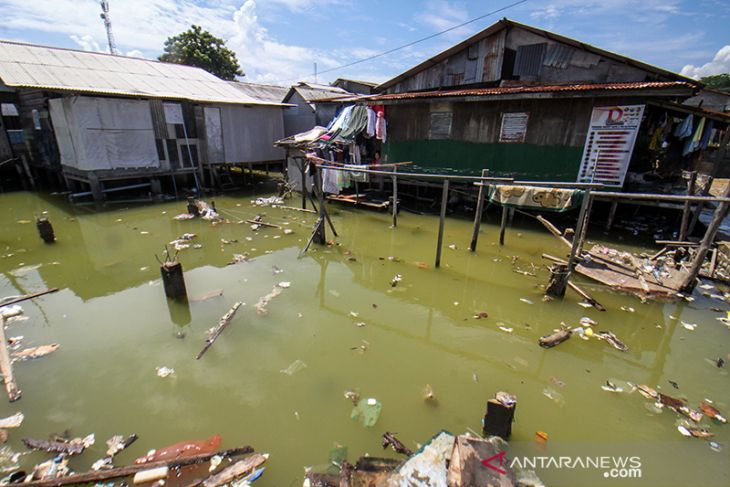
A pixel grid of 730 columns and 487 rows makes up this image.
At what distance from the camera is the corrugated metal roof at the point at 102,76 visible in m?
10.3

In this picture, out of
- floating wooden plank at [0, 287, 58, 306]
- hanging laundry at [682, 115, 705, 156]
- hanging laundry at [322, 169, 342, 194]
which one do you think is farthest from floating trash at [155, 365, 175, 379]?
hanging laundry at [682, 115, 705, 156]

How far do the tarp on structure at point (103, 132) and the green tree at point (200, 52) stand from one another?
19.9 meters

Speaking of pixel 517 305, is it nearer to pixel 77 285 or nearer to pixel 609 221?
pixel 609 221

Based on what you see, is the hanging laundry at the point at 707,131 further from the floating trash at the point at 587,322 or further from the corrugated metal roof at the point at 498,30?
the floating trash at the point at 587,322

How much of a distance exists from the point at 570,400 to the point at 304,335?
334 cm

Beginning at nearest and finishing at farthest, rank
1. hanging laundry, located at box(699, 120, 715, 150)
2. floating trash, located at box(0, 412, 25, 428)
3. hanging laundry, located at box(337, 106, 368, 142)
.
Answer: floating trash, located at box(0, 412, 25, 428) < hanging laundry, located at box(699, 120, 715, 150) < hanging laundry, located at box(337, 106, 368, 142)

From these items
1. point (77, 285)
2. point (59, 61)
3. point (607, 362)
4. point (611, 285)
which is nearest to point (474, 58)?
point (611, 285)

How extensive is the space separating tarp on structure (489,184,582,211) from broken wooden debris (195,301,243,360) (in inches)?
231

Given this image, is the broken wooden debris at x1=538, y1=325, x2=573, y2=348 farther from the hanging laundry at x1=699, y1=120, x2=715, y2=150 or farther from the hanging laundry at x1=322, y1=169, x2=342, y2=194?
the hanging laundry at x1=699, y1=120, x2=715, y2=150

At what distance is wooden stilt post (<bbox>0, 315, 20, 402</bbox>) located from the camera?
3586 mm

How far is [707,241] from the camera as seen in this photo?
5.39 metres

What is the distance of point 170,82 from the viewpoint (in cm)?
1364

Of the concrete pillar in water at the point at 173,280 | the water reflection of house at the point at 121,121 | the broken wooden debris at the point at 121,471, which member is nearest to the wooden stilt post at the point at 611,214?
the broken wooden debris at the point at 121,471

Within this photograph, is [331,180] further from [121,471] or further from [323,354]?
[121,471]
